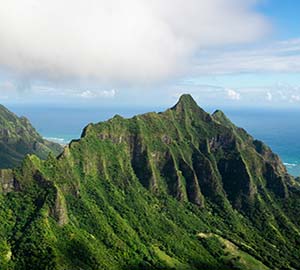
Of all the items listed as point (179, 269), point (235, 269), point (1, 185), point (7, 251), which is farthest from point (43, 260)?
point (235, 269)

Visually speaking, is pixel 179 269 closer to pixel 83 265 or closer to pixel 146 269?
pixel 146 269

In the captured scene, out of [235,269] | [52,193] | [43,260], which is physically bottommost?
[235,269]

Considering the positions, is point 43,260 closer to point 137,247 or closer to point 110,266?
point 110,266

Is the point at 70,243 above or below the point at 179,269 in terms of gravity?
above

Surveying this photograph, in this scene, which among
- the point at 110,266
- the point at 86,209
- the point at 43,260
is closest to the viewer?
the point at 43,260

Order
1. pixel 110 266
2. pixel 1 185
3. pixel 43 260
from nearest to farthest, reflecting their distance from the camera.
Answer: pixel 43 260 < pixel 110 266 < pixel 1 185

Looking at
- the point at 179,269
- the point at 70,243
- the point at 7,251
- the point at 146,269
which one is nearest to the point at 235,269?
the point at 179,269

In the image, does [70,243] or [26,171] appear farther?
[26,171]

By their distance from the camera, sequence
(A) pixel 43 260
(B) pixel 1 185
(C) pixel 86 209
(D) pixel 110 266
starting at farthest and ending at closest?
(C) pixel 86 209 → (B) pixel 1 185 → (D) pixel 110 266 → (A) pixel 43 260

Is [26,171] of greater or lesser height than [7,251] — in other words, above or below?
above
